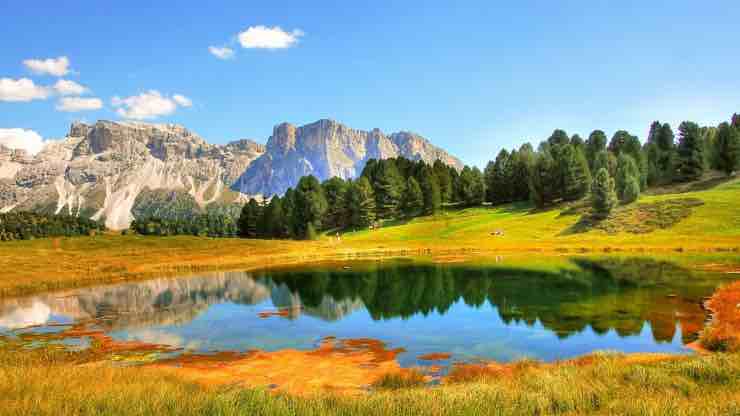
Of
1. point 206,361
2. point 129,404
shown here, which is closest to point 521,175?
point 206,361

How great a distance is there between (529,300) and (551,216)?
64230 millimetres

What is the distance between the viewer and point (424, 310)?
34.7 metres

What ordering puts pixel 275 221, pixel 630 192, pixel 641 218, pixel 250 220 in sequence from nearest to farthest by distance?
pixel 641 218 < pixel 630 192 < pixel 275 221 < pixel 250 220

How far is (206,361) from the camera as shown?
22.2 meters

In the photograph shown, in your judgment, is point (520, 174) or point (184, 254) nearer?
point (184, 254)

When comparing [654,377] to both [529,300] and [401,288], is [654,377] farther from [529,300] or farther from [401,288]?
[401,288]

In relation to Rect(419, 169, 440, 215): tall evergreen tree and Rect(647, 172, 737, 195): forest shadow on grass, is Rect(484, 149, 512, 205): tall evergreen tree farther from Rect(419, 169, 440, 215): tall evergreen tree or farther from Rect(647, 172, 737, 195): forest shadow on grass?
Rect(647, 172, 737, 195): forest shadow on grass

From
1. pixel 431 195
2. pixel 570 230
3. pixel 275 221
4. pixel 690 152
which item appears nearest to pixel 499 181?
pixel 431 195

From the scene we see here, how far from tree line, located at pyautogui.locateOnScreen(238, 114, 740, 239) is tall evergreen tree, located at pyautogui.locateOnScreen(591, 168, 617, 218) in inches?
6.2

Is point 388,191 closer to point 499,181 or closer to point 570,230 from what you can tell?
point 499,181

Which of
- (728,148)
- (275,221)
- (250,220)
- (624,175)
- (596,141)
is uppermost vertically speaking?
(596,141)

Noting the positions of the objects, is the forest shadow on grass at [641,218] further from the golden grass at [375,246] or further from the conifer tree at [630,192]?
the conifer tree at [630,192]

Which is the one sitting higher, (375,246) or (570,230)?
(570,230)

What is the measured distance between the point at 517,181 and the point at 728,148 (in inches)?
1700
